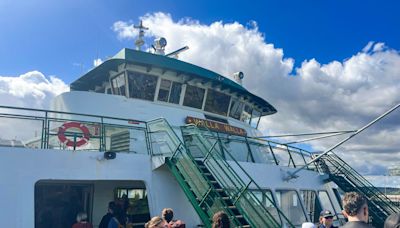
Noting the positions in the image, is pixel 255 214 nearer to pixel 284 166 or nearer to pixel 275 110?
pixel 284 166

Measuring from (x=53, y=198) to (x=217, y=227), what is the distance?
22.0ft

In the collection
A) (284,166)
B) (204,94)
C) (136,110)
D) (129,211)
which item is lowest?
(129,211)

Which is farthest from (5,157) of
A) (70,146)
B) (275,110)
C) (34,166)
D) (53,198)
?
(275,110)

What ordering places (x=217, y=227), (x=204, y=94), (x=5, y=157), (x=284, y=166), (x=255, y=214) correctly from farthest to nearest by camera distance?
(x=204, y=94), (x=284, y=166), (x=255, y=214), (x=5, y=157), (x=217, y=227)

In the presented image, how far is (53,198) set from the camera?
9664 mm

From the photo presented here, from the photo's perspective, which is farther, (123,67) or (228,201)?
(123,67)

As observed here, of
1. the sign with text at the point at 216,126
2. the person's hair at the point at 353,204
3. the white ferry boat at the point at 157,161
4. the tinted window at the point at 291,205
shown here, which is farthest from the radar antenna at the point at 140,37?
the person's hair at the point at 353,204

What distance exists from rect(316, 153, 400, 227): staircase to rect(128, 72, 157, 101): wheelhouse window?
6724 mm

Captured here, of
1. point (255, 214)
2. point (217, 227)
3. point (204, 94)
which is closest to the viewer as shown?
point (217, 227)

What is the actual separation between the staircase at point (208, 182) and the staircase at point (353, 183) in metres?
6.04

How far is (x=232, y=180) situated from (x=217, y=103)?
17.6 ft

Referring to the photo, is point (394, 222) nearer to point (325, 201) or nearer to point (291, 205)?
point (291, 205)

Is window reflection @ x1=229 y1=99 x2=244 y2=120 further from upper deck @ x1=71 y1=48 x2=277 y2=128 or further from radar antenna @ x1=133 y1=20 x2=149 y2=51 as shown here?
radar antenna @ x1=133 y1=20 x2=149 y2=51

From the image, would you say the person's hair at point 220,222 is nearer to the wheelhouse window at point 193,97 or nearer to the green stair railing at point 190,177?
the green stair railing at point 190,177
